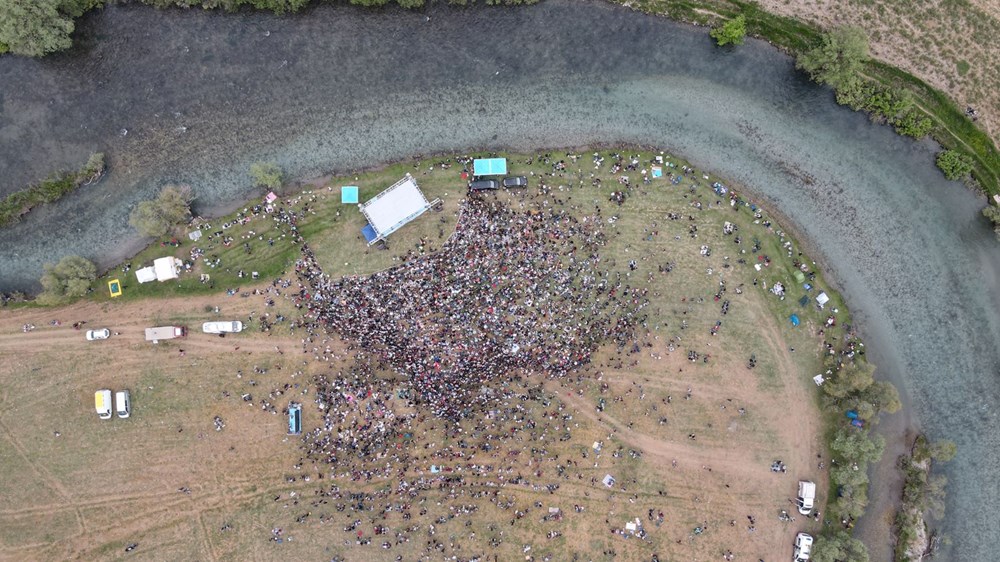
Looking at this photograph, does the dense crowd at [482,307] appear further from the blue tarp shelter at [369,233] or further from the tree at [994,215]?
the tree at [994,215]

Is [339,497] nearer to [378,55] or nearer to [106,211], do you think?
[106,211]

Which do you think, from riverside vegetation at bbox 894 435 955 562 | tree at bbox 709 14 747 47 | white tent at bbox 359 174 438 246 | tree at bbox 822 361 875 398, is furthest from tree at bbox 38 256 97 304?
riverside vegetation at bbox 894 435 955 562

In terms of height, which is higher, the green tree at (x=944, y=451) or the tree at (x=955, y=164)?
the tree at (x=955, y=164)

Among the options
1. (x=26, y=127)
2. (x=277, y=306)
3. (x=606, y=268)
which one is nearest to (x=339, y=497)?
(x=277, y=306)

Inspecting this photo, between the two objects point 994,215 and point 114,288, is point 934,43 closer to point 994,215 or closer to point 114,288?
point 994,215

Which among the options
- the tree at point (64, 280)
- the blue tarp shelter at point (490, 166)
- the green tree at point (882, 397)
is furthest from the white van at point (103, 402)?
the green tree at point (882, 397)

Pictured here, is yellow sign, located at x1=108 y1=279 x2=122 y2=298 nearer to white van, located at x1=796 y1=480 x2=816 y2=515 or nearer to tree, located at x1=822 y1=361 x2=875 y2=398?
white van, located at x1=796 y1=480 x2=816 y2=515

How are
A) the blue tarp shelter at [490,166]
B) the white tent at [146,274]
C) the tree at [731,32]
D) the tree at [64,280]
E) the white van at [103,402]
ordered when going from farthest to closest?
1. the blue tarp shelter at [490,166]
2. the tree at [731,32]
3. the white tent at [146,274]
4. the white van at [103,402]
5. the tree at [64,280]
